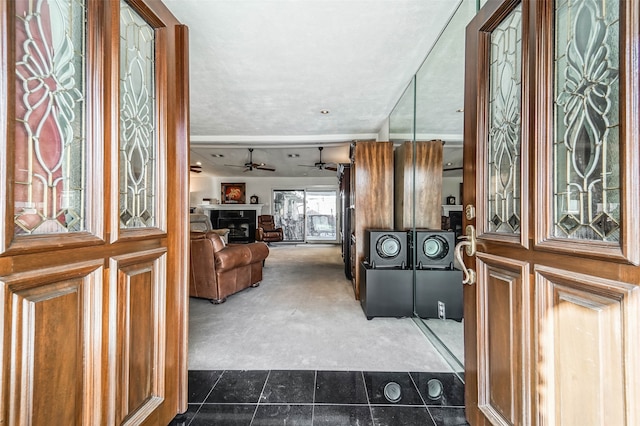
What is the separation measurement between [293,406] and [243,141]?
4062 millimetres

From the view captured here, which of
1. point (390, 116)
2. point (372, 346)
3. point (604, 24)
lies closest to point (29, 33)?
point (604, 24)

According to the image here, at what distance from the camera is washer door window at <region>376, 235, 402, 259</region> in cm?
281

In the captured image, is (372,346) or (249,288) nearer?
(372,346)

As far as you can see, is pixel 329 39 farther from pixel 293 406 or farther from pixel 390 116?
pixel 293 406

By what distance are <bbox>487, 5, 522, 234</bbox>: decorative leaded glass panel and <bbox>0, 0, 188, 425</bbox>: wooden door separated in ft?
4.91

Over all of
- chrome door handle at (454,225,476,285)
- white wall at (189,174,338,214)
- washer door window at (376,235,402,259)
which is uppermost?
white wall at (189,174,338,214)

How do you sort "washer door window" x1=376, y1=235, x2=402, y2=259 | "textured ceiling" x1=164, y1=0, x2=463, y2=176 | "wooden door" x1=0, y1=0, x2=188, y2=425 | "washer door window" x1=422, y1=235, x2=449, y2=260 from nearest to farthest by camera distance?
"wooden door" x1=0, y1=0, x2=188, y2=425
"textured ceiling" x1=164, y1=0, x2=463, y2=176
"washer door window" x1=422, y1=235, x2=449, y2=260
"washer door window" x1=376, y1=235, x2=402, y2=259

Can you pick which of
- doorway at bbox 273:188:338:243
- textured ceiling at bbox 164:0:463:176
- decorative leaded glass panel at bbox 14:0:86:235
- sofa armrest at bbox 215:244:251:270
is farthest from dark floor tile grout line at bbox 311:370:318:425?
doorway at bbox 273:188:338:243

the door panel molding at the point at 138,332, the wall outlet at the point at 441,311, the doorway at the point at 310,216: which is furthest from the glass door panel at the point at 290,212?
the door panel molding at the point at 138,332

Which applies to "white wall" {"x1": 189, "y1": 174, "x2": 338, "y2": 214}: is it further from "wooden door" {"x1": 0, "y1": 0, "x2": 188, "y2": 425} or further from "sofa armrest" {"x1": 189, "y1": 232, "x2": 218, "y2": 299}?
"wooden door" {"x1": 0, "y1": 0, "x2": 188, "y2": 425}

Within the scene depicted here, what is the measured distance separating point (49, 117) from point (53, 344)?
707 millimetres

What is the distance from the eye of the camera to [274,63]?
2.40 m

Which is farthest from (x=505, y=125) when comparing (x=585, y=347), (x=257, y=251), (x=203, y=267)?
(x=257, y=251)

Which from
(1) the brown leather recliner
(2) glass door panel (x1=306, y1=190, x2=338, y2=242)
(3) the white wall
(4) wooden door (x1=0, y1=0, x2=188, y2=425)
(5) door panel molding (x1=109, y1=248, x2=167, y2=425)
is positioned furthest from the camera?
(2) glass door panel (x1=306, y1=190, x2=338, y2=242)
